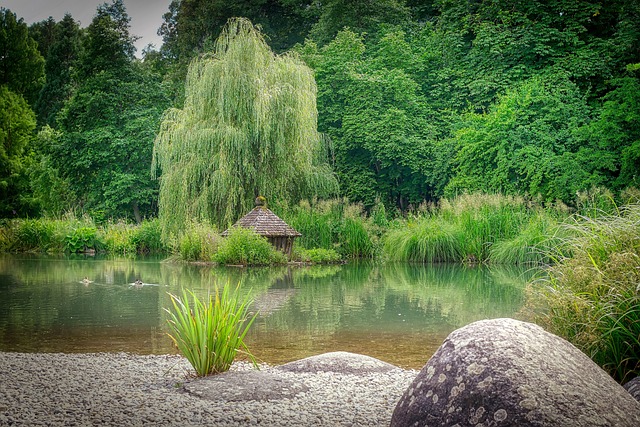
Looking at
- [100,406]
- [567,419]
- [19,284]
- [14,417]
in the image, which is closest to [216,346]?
[100,406]

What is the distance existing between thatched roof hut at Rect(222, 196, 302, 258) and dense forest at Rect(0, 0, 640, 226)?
7.52ft

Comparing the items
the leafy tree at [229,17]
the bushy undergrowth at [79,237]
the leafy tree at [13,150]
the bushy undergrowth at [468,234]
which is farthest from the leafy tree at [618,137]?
the leafy tree at [13,150]

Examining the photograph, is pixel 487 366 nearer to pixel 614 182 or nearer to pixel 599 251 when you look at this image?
pixel 599 251

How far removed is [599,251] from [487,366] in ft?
8.55

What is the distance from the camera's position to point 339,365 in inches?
243

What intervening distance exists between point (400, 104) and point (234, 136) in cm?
1083

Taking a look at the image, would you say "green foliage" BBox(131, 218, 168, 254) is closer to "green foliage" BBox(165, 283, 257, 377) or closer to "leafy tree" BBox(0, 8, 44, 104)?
"green foliage" BBox(165, 283, 257, 377)

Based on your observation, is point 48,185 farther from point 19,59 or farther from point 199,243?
point 199,243

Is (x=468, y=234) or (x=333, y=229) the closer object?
(x=468, y=234)

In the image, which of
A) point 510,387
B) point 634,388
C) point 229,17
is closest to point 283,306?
point 634,388

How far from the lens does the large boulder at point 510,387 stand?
351 centimetres

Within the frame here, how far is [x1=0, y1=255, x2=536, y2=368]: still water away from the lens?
26.0 feet

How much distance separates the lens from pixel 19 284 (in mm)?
14445

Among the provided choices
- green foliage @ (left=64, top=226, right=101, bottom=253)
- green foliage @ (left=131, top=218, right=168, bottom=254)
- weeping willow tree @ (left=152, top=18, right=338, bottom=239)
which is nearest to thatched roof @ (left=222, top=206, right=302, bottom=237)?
weeping willow tree @ (left=152, top=18, right=338, bottom=239)
